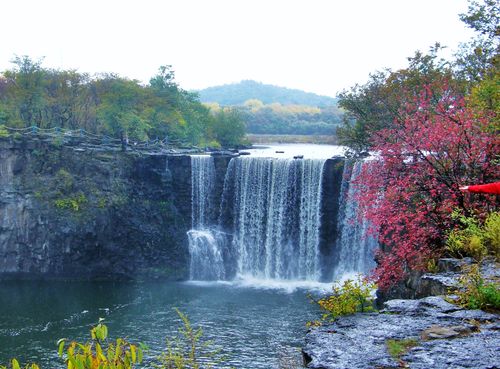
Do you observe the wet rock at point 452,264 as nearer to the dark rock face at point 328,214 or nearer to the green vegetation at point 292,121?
the dark rock face at point 328,214

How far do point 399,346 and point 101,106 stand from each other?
25.4 meters

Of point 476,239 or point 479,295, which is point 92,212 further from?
point 479,295

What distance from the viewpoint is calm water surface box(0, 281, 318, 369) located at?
595 inches

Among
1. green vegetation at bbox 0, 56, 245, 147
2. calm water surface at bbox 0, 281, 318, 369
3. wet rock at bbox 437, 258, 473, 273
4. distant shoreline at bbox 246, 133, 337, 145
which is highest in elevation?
green vegetation at bbox 0, 56, 245, 147

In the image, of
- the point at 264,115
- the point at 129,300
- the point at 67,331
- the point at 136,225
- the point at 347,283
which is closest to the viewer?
the point at 347,283

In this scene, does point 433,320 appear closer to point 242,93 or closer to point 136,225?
point 136,225

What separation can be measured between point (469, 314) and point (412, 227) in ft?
13.6

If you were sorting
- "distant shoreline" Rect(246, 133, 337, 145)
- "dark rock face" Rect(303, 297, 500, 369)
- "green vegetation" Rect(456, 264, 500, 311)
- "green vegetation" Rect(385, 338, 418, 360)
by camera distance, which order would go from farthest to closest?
"distant shoreline" Rect(246, 133, 337, 145)
"green vegetation" Rect(456, 264, 500, 311)
"green vegetation" Rect(385, 338, 418, 360)
"dark rock face" Rect(303, 297, 500, 369)

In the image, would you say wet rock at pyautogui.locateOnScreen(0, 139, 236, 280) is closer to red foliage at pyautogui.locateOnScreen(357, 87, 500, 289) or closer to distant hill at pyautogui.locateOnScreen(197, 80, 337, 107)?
red foliage at pyautogui.locateOnScreen(357, 87, 500, 289)

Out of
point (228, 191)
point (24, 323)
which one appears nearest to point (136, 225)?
point (228, 191)

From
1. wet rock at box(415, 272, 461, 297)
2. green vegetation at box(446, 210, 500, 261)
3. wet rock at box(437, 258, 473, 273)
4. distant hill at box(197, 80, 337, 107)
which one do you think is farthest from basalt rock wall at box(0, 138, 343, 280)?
distant hill at box(197, 80, 337, 107)

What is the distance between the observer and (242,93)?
98125 mm

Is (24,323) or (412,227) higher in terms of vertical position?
(412,227)

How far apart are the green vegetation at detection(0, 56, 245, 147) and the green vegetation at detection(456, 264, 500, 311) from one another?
70.4 feet
